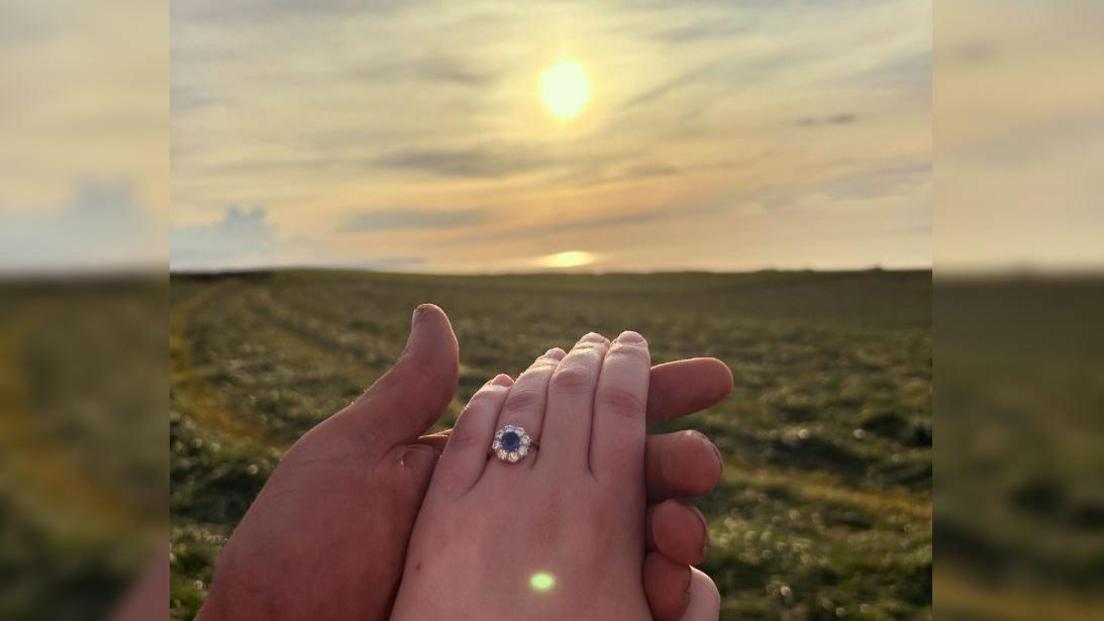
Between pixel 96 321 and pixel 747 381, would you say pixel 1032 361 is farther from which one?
pixel 747 381

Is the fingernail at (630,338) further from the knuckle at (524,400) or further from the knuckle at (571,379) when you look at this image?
the knuckle at (524,400)

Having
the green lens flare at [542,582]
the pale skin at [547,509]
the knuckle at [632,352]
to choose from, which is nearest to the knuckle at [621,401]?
the pale skin at [547,509]

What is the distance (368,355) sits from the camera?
1628 centimetres

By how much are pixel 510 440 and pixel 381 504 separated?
333 millimetres

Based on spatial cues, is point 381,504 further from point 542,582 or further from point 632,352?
point 632,352

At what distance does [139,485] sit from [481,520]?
3.59 feet

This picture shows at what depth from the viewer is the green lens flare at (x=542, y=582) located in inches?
67.2

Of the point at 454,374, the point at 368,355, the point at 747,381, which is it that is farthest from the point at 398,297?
the point at 454,374

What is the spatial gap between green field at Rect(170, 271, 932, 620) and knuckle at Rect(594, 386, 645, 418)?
10.7 ft

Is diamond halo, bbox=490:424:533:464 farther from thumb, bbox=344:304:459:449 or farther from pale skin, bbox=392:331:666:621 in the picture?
thumb, bbox=344:304:459:449

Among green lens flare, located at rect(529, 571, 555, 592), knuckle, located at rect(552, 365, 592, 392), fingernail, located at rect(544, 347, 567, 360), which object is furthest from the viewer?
fingernail, located at rect(544, 347, 567, 360)

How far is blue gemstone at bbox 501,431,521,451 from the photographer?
1.96 metres

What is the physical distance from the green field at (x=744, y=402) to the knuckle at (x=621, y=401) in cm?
325

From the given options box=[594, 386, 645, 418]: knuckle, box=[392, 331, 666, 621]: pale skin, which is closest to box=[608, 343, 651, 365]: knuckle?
box=[392, 331, 666, 621]: pale skin
